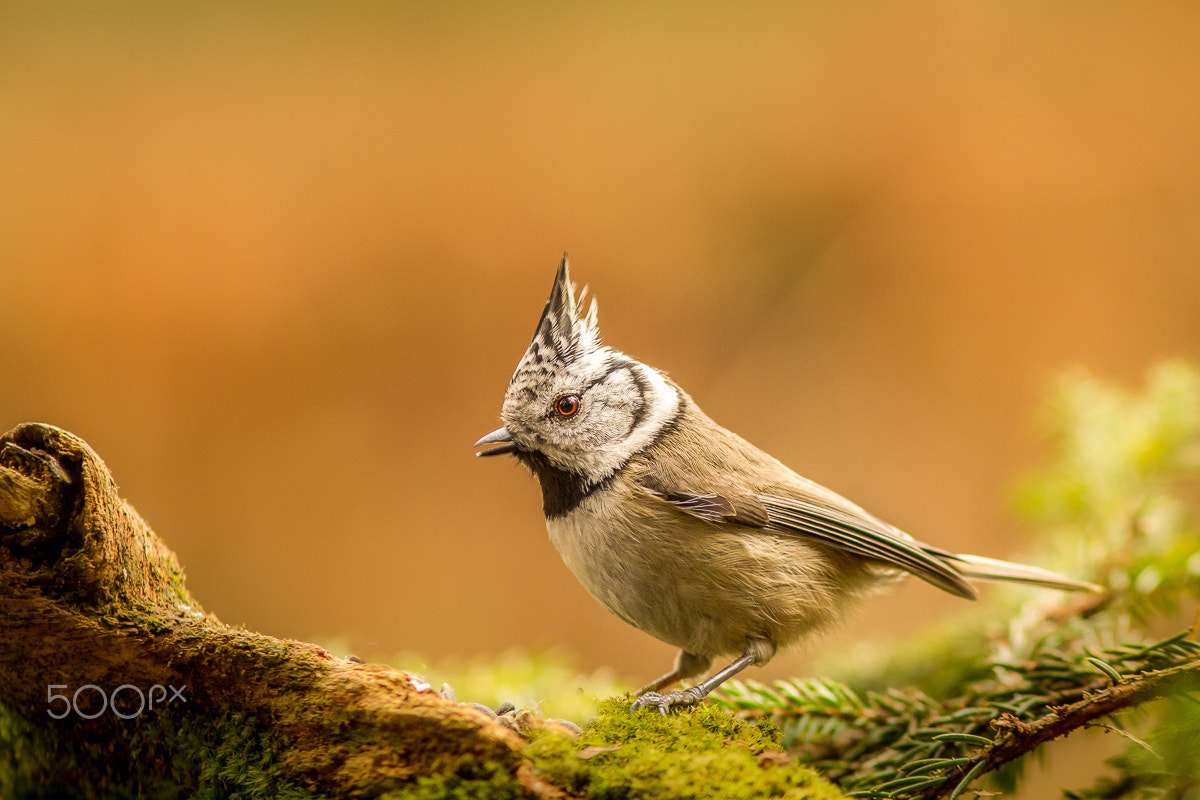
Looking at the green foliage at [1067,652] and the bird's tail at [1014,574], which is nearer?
the green foliage at [1067,652]

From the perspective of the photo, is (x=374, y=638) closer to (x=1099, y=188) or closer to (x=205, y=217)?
(x=205, y=217)

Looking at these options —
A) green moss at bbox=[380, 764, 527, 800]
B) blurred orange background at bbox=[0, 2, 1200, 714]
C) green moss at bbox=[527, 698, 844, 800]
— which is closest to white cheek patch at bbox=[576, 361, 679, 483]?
green moss at bbox=[527, 698, 844, 800]

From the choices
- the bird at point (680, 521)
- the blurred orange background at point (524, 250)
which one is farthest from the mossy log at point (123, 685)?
the blurred orange background at point (524, 250)

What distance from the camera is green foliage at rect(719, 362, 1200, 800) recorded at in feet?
5.58

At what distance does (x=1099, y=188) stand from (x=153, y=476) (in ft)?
20.1

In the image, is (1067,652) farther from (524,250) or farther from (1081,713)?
(524,250)

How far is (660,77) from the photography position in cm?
573

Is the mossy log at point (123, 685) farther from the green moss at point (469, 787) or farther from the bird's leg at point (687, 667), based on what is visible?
the bird's leg at point (687, 667)

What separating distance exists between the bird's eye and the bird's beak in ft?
0.56

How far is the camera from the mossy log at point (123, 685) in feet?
4.73

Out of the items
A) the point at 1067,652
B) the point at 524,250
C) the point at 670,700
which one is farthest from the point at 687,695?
the point at 524,250

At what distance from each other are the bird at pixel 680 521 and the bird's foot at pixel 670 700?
0.05 m

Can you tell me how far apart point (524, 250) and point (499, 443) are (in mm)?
3071

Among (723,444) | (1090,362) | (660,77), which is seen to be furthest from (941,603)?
(660,77)
